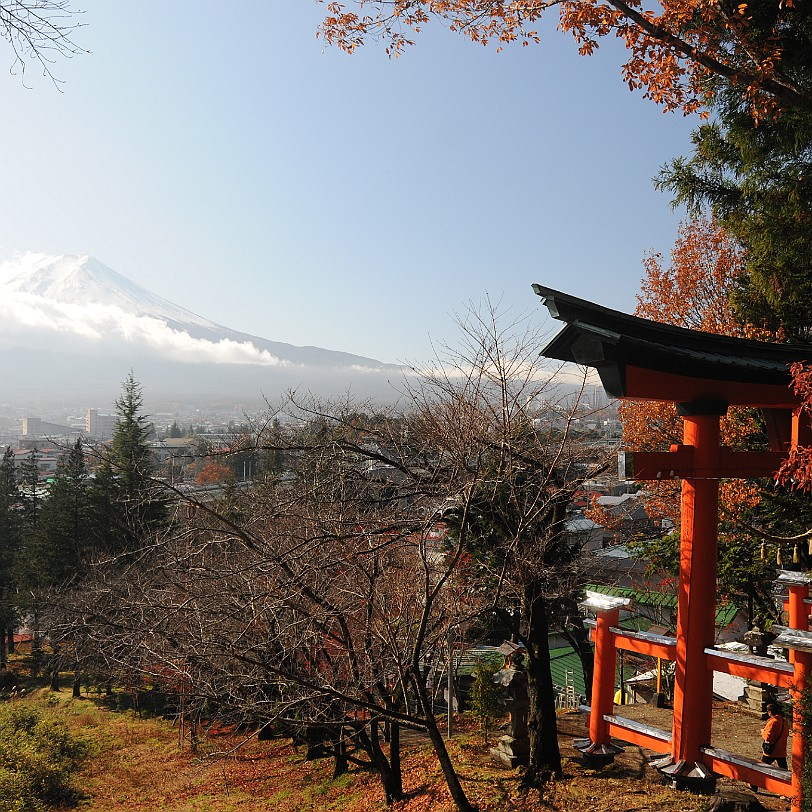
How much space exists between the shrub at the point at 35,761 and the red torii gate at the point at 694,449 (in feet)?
26.9

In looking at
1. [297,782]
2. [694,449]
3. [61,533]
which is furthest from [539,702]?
[61,533]

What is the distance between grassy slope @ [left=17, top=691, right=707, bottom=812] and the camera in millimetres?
5445

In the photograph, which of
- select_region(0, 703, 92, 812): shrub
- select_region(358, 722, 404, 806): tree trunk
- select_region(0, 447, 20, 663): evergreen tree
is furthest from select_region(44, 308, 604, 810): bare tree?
select_region(0, 447, 20, 663): evergreen tree

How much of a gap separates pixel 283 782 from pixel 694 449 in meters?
7.64

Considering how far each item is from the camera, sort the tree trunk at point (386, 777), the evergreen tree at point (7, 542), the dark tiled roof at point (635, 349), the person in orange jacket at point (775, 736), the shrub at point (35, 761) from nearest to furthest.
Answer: the dark tiled roof at point (635, 349) → the person in orange jacket at point (775, 736) → the tree trunk at point (386, 777) → the shrub at point (35, 761) → the evergreen tree at point (7, 542)

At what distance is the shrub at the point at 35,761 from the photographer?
8523 millimetres

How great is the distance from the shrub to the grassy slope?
15.5 inches

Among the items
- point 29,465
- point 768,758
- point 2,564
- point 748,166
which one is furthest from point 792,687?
point 29,465

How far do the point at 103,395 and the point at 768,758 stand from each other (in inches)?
7141

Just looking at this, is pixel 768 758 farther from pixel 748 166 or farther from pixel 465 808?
pixel 748 166

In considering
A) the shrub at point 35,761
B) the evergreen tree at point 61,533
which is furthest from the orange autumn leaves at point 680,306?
the evergreen tree at point 61,533

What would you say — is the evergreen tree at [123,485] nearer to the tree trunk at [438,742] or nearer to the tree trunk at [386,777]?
the tree trunk at [386,777]

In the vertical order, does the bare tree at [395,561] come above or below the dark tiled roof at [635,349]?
below

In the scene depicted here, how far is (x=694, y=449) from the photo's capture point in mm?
4805
